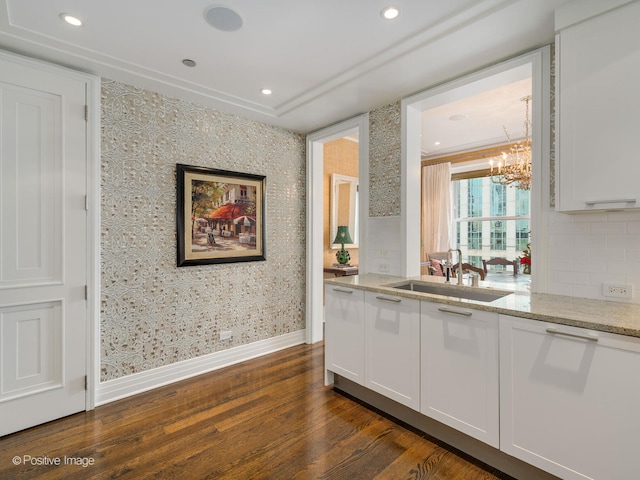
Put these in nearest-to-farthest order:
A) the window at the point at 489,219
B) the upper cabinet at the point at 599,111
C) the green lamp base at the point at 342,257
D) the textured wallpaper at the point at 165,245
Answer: the upper cabinet at the point at 599,111 → the textured wallpaper at the point at 165,245 → the green lamp base at the point at 342,257 → the window at the point at 489,219

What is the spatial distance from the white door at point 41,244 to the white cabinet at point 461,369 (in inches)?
99.6

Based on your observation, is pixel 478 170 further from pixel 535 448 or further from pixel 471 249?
pixel 535 448

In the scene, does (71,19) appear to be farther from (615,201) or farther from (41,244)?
(615,201)

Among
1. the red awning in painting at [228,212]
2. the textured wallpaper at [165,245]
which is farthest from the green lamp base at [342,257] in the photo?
the red awning in painting at [228,212]

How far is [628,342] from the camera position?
1.37 meters

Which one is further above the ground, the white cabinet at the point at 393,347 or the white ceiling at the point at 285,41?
the white ceiling at the point at 285,41

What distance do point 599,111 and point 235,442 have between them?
2.85 meters

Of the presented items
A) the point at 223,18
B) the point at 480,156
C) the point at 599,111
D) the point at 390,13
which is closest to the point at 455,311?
the point at 599,111

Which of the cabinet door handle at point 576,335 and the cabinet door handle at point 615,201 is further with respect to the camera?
the cabinet door handle at point 615,201

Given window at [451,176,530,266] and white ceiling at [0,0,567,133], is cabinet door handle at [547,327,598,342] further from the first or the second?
window at [451,176,530,266]

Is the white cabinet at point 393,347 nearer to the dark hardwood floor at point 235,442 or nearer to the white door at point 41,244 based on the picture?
the dark hardwood floor at point 235,442

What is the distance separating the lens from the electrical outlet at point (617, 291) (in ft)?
6.07

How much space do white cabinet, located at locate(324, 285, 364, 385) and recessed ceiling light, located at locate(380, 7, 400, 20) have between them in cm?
182

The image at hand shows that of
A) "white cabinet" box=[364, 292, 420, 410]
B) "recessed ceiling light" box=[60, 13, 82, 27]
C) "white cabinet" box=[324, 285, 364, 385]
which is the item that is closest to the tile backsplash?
"white cabinet" box=[364, 292, 420, 410]
